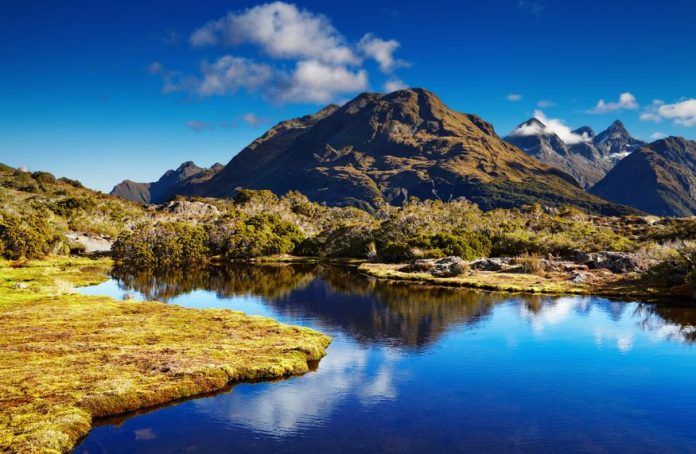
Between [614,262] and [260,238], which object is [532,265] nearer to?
[614,262]

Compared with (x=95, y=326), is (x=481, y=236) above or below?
above

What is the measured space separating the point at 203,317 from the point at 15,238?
87659 mm

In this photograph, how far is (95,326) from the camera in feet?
203

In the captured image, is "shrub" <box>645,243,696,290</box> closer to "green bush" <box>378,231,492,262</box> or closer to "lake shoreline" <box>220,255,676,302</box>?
"lake shoreline" <box>220,255,676,302</box>

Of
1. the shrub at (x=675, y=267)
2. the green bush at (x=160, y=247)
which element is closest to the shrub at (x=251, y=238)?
the green bush at (x=160, y=247)

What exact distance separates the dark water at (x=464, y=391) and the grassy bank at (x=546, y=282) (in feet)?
35.2

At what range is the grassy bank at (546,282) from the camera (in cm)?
9200

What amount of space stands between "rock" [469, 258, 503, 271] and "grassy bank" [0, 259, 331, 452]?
233 ft

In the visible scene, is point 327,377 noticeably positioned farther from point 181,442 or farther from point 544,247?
point 544,247

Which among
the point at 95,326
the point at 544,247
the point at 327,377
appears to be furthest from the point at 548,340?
the point at 544,247

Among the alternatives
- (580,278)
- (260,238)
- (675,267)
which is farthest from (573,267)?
(260,238)

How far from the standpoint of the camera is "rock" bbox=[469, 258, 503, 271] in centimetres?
12406

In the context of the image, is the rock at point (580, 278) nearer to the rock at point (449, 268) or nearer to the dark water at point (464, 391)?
the dark water at point (464, 391)

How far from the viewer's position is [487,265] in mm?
125438
